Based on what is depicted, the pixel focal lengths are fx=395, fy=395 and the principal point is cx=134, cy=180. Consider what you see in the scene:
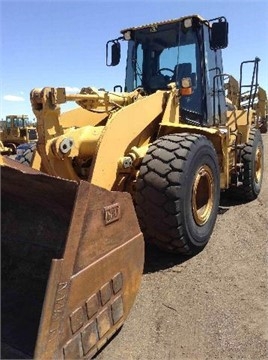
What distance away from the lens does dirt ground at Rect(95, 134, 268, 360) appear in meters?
2.54

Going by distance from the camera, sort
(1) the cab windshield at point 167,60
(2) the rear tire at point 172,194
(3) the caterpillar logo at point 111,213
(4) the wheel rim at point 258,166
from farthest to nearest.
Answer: (4) the wheel rim at point 258,166
(1) the cab windshield at point 167,60
(2) the rear tire at point 172,194
(3) the caterpillar logo at point 111,213

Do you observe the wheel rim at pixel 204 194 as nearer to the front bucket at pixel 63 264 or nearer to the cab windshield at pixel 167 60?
the cab windshield at pixel 167 60

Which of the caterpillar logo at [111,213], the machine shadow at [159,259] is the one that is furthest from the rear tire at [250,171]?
the caterpillar logo at [111,213]

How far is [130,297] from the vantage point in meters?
2.66

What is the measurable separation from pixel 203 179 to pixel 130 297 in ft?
6.16

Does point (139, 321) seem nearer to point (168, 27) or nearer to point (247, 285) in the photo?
point (247, 285)

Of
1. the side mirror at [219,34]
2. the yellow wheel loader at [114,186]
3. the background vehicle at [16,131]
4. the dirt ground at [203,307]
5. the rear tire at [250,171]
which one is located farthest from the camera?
the background vehicle at [16,131]

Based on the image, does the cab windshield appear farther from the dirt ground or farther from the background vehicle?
the background vehicle

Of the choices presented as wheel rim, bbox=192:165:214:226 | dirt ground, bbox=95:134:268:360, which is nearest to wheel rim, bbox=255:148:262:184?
dirt ground, bbox=95:134:268:360

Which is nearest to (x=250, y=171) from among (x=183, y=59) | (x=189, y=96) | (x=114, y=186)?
(x=189, y=96)

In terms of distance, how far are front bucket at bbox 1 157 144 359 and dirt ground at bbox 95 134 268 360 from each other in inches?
10.1

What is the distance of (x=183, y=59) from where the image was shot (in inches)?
192

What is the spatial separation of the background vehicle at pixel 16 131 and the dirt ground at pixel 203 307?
15.5 m

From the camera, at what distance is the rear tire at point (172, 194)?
136 inches
